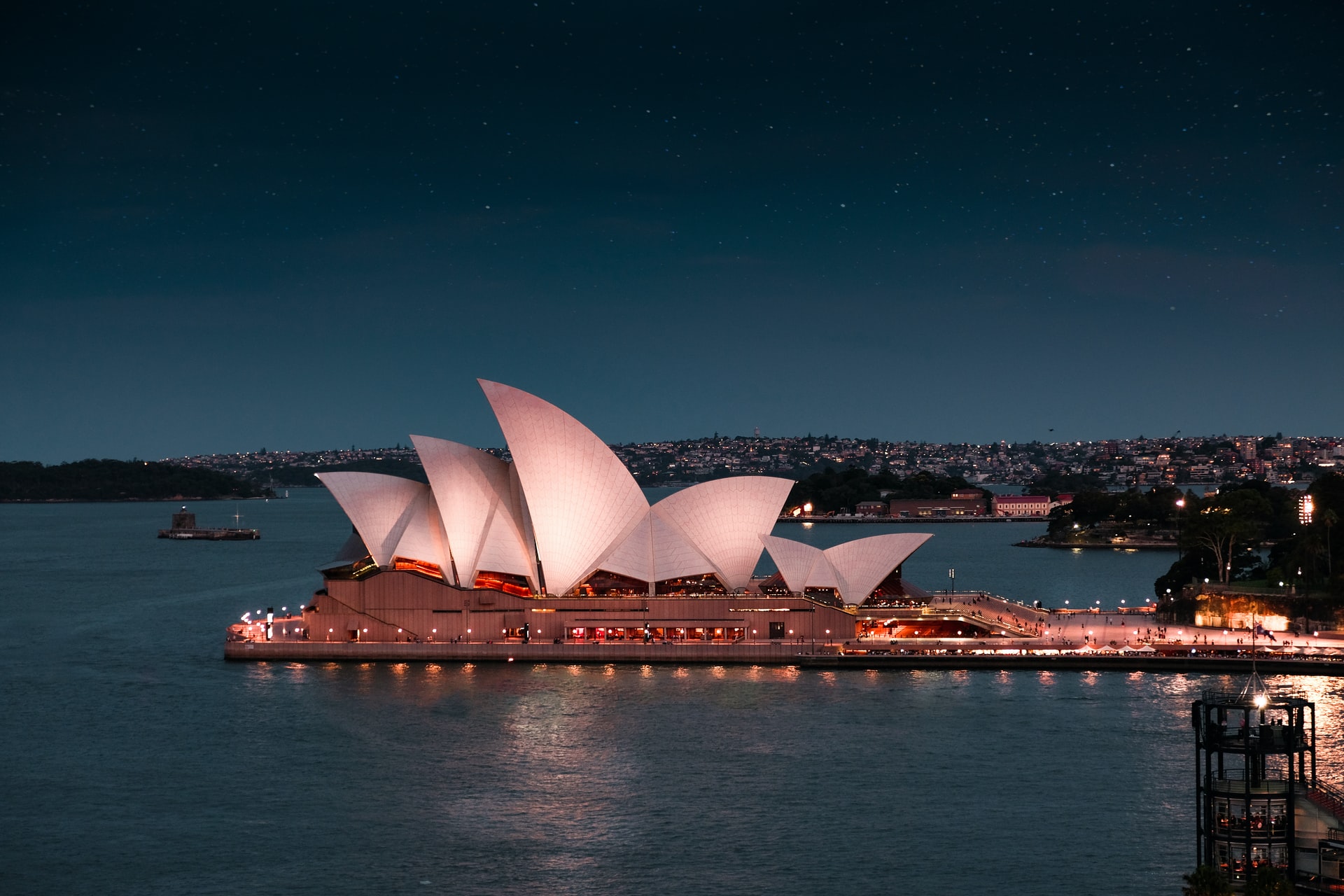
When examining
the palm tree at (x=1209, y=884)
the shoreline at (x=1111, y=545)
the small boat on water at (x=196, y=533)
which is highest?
the shoreline at (x=1111, y=545)

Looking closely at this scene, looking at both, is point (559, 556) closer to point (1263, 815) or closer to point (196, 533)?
point (1263, 815)

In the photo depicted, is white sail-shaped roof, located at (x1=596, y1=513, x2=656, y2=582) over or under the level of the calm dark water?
over

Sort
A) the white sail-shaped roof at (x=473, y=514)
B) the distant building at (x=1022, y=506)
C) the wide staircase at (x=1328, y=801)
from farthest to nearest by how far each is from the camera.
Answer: the distant building at (x=1022, y=506) → the white sail-shaped roof at (x=473, y=514) → the wide staircase at (x=1328, y=801)

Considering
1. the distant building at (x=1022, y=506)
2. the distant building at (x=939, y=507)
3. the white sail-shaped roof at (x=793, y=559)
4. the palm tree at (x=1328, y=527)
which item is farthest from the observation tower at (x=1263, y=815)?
the distant building at (x=1022, y=506)

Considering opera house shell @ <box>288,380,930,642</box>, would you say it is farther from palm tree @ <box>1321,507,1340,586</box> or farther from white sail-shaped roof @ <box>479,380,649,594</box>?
palm tree @ <box>1321,507,1340,586</box>

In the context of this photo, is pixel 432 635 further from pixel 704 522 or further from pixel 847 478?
pixel 847 478

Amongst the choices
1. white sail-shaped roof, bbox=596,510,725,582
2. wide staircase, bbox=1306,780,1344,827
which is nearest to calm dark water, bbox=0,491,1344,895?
Answer: wide staircase, bbox=1306,780,1344,827

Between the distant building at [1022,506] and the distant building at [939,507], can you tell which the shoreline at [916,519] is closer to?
the distant building at [1022,506]
